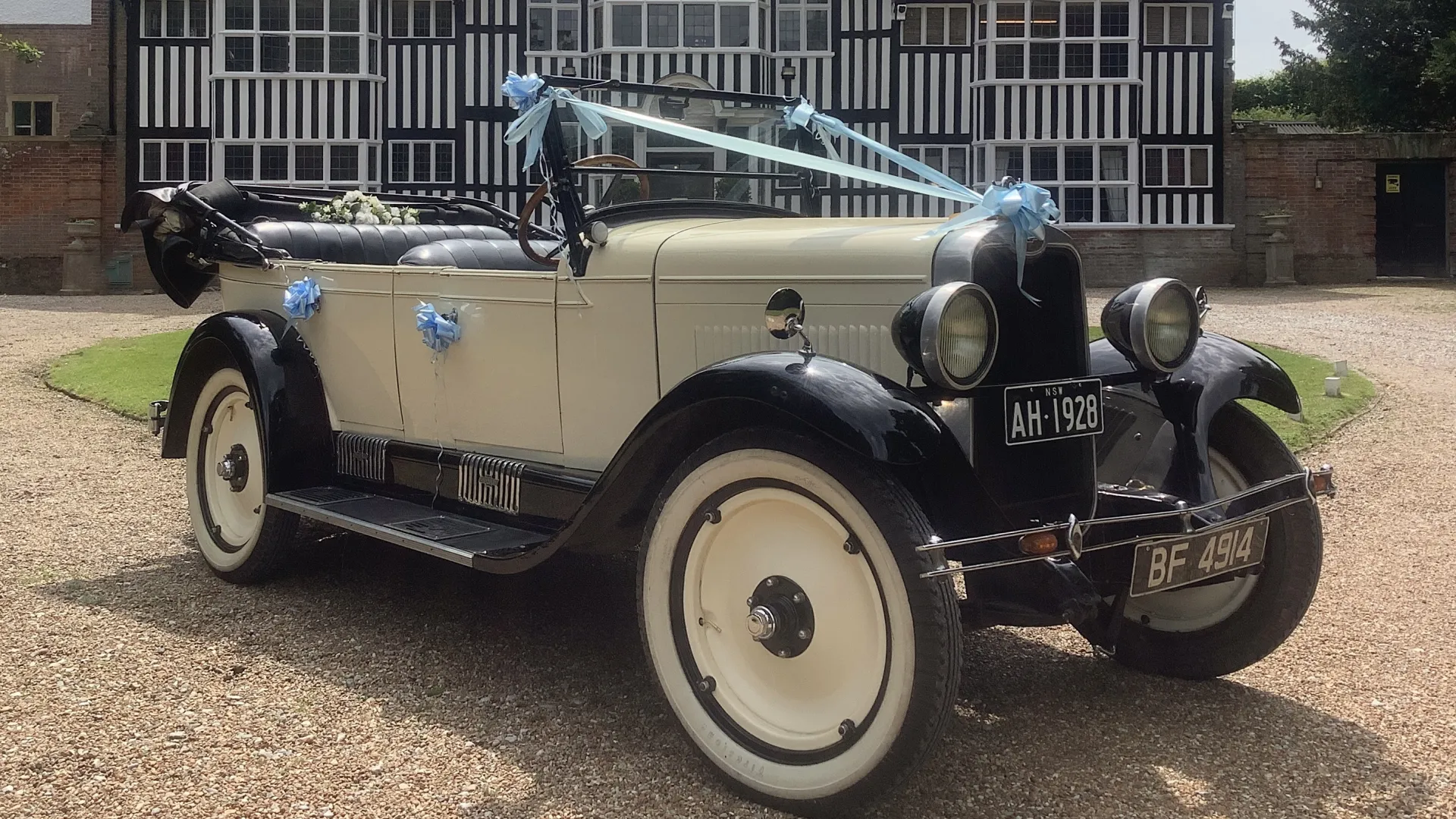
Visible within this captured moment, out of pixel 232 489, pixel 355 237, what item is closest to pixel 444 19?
pixel 355 237

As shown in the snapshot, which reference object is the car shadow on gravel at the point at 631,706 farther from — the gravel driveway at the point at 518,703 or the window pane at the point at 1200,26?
the window pane at the point at 1200,26

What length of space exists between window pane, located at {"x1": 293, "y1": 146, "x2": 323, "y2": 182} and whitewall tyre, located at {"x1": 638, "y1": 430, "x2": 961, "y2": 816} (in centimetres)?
2253

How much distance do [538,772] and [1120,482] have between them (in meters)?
1.90

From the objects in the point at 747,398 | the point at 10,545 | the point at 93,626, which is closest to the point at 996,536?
the point at 747,398

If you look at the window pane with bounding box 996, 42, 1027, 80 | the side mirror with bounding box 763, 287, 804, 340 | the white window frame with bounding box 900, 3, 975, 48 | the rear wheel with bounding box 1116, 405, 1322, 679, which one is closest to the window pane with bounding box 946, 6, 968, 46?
the white window frame with bounding box 900, 3, 975, 48

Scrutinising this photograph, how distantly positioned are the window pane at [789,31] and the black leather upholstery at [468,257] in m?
19.8

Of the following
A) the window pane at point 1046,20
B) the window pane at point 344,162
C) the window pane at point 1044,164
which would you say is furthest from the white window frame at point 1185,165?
the window pane at point 344,162

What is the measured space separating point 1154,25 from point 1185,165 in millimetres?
2802

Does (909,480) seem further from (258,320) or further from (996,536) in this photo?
(258,320)

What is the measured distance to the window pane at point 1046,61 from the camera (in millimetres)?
23750

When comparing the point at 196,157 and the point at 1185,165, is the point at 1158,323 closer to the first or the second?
the point at 1185,165

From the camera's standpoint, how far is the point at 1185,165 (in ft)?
79.0

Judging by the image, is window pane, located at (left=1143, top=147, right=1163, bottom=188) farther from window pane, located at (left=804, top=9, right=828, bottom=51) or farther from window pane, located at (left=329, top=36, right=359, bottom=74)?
window pane, located at (left=329, top=36, right=359, bottom=74)

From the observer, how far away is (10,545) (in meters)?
5.58
